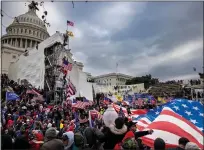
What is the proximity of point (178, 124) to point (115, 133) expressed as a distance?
2391 mm

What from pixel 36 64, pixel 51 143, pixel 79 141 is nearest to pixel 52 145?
pixel 51 143

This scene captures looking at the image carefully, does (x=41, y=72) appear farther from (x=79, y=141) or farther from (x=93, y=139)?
(x=79, y=141)

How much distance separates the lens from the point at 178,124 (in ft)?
21.4

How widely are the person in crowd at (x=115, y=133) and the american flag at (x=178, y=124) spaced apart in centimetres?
139

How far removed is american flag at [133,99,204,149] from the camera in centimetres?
603

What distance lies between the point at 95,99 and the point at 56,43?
29.7ft

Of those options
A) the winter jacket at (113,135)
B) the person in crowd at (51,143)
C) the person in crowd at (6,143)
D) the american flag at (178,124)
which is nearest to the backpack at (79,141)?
the winter jacket at (113,135)

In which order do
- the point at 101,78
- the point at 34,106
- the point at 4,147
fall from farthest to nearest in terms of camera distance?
the point at 101,78
the point at 34,106
the point at 4,147

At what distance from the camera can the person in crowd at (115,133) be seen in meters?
4.76

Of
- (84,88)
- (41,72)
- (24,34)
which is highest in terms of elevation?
(24,34)

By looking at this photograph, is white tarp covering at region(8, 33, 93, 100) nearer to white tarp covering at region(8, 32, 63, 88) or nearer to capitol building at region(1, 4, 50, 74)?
white tarp covering at region(8, 32, 63, 88)

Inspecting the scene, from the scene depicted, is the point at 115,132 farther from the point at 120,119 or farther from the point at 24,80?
the point at 24,80

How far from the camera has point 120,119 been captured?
4758mm

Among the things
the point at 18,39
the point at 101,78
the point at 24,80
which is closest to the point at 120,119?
the point at 24,80
